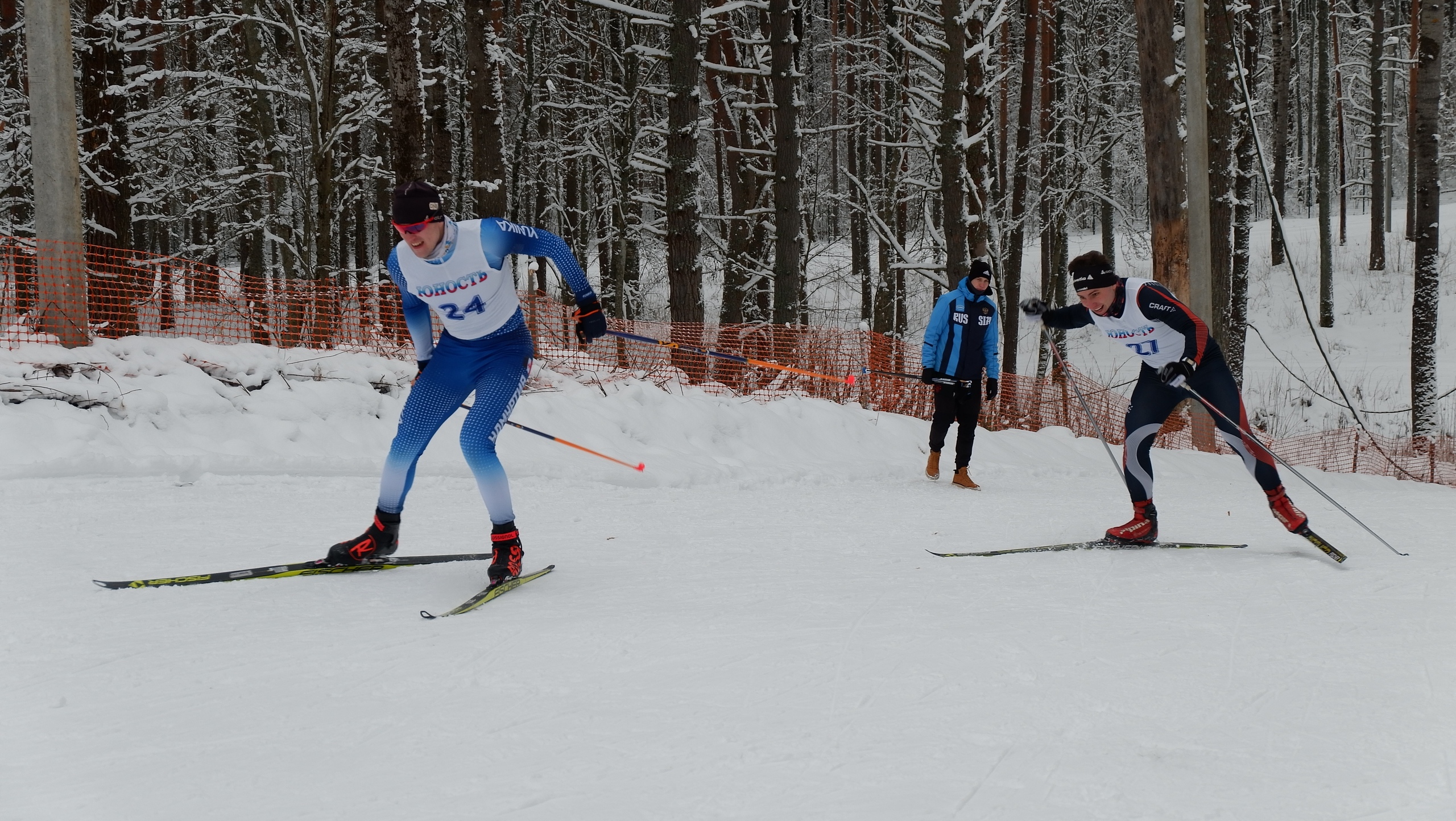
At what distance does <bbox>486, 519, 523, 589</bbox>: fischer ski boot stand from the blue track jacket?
4.99m

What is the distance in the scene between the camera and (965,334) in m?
8.57

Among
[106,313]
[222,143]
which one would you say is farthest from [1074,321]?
[222,143]

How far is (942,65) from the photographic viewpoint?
44.4 feet

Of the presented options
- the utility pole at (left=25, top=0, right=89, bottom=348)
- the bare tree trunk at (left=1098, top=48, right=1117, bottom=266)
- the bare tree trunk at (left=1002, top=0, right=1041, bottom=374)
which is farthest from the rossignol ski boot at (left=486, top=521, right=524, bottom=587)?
the bare tree trunk at (left=1098, top=48, right=1117, bottom=266)

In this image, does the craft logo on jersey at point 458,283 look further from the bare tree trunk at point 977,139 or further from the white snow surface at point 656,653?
the bare tree trunk at point 977,139

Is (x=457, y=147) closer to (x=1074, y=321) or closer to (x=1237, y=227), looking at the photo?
(x=1237, y=227)

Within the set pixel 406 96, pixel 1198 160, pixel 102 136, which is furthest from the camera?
pixel 102 136

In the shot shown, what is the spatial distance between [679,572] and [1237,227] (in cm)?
1566

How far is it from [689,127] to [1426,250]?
10.6 m

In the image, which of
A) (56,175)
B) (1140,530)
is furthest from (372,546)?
(56,175)

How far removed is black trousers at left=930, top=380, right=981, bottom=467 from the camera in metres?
8.48

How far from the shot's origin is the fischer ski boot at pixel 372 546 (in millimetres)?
4520

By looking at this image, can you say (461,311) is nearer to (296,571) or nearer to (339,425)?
(296,571)

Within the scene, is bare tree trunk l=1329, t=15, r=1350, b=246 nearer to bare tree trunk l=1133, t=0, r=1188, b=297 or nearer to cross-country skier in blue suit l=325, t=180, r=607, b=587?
bare tree trunk l=1133, t=0, r=1188, b=297
